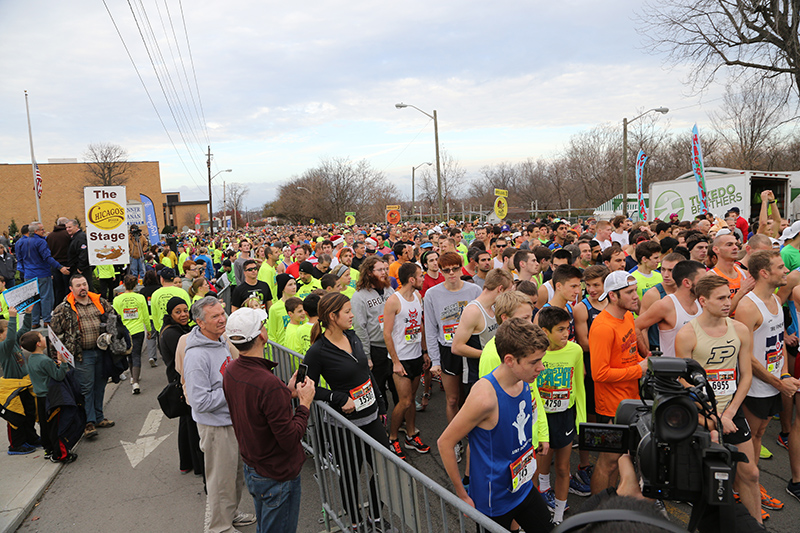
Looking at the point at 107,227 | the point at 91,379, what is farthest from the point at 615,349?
the point at 107,227

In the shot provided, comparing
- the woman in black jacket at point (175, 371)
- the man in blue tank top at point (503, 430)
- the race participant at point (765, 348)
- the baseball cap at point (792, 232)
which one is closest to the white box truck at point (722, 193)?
the baseball cap at point (792, 232)

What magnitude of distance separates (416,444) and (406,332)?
129 cm

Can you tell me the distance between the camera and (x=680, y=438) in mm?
1562

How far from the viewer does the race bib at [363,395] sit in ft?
12.5

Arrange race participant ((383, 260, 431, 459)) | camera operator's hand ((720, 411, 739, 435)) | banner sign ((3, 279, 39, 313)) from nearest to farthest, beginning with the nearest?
camera operator's hand ((720, 411, 739, 435))
race participant ((383, 260, 431, 459))
banner sign ((3, 279, 39, 313))

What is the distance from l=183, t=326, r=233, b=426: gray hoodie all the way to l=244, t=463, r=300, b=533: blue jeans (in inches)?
33.0

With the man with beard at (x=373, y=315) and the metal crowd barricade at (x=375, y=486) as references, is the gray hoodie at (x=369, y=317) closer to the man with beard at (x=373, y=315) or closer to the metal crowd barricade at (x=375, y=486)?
the man with beard at (x=373, y=315)

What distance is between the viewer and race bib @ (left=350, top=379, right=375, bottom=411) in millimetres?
3818

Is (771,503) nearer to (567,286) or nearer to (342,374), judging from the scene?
(567,286)

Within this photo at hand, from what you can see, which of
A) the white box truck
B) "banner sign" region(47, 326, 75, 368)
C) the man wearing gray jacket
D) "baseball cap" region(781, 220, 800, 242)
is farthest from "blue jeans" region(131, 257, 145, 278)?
the white box truck

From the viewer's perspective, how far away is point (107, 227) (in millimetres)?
9852

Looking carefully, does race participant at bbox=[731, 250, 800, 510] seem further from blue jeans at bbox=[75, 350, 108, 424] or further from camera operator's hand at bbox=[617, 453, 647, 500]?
blue jeans at bbox=[75, 350, 108, 424]

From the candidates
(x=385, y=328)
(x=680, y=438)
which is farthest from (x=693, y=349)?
(x=385, y=328)

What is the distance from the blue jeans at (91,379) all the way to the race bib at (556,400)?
19.1ft
